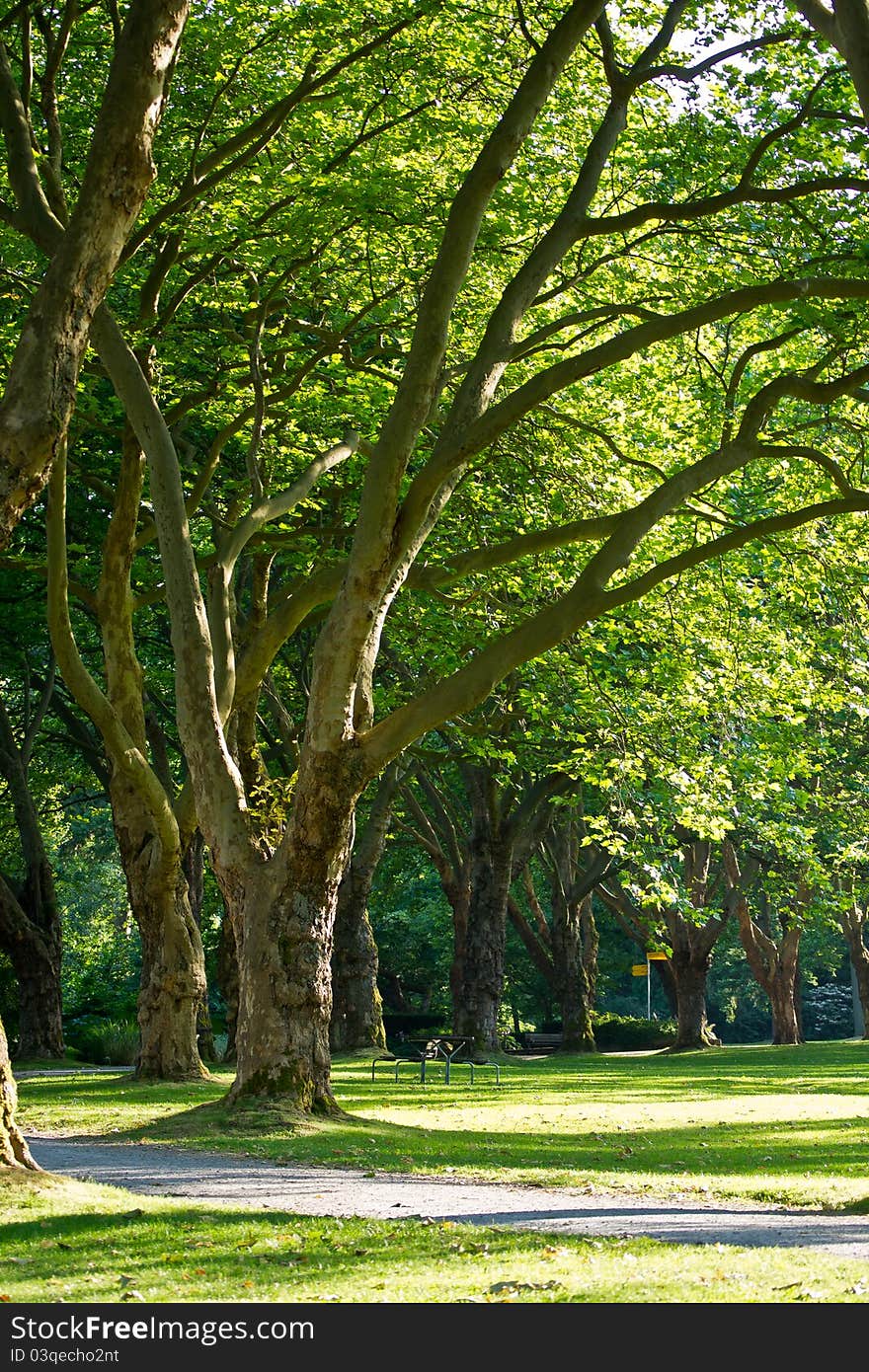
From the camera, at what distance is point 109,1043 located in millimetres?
29859

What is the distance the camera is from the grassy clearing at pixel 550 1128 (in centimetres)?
1196

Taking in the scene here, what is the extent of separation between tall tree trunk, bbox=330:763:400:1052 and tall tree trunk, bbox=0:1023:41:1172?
18436mm

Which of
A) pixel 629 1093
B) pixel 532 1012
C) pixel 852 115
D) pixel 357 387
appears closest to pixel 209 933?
pixel 532 1012

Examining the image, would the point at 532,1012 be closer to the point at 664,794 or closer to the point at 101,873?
the point at 101,873

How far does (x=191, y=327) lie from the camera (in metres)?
16.4

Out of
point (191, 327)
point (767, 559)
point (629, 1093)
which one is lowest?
point (629, 1093)

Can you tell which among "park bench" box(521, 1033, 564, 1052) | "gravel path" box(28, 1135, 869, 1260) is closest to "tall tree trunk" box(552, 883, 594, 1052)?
"park bench" box(521, 1033, 564, 1052)

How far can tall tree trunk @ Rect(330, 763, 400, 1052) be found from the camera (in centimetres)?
2756

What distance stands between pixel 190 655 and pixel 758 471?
764 centimetres

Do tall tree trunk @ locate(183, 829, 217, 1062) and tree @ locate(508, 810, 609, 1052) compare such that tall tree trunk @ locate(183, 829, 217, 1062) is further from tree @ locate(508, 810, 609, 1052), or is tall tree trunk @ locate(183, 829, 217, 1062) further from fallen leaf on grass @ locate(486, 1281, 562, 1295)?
fallen leaf on grass @ locate(486, 1281, 562, 1295)

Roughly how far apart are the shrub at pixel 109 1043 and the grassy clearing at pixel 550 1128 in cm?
640

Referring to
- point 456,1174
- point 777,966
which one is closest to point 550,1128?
point 456,1174

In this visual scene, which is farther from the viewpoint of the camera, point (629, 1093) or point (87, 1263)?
point (629, 1093)

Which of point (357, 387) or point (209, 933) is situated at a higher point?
point (357, 387)
